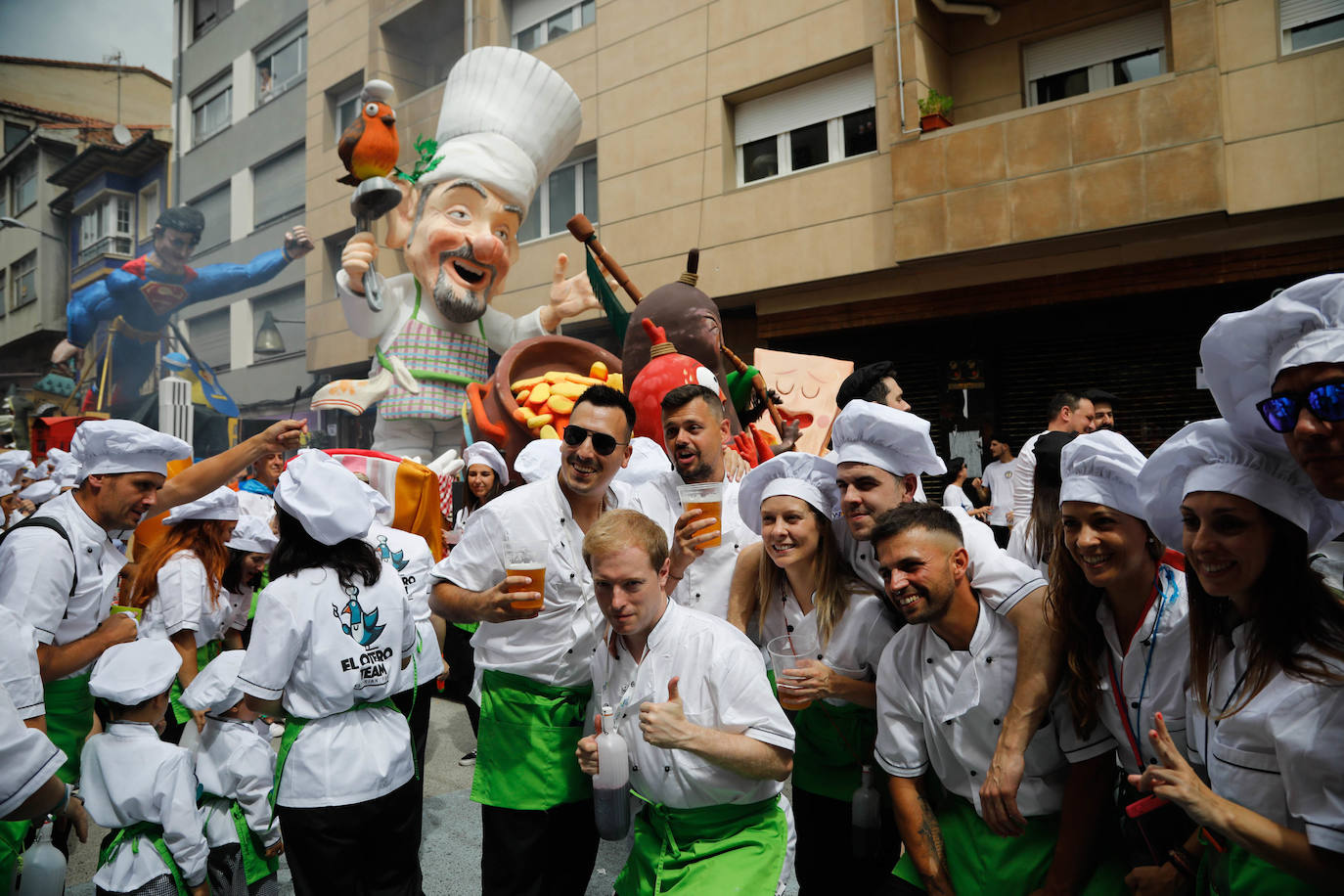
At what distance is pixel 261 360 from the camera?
11.4m

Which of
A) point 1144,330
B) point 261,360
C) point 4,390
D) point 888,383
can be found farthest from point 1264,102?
point 4,390

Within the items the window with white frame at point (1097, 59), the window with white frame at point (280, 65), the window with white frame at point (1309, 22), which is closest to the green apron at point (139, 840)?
the window with white frame at point (280, 65)

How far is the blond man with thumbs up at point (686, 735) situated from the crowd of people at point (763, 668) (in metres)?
0.01

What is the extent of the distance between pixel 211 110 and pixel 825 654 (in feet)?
38.8

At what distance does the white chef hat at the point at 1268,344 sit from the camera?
67.1 inches

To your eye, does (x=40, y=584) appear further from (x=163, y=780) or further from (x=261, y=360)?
(x=261, y=360)

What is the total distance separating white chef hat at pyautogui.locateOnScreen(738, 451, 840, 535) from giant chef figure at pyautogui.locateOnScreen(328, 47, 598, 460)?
5152 millimetres

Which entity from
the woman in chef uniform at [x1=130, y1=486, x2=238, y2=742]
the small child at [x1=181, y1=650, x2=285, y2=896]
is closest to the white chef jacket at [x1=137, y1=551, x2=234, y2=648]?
the woman in chef uniform at [x1=130, y1=486, x2=238, y2=742]

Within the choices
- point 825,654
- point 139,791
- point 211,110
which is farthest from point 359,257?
point 825,654

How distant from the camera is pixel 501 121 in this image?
8.35 m

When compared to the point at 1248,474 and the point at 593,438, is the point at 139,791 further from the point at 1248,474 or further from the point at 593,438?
the point at 1248,474

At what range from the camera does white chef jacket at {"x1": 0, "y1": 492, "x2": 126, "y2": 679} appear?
3.06 m

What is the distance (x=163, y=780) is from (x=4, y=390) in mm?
9942

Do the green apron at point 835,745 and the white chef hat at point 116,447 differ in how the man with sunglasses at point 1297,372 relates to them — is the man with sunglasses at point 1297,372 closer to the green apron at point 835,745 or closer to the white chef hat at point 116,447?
the green apron at point 835,745
